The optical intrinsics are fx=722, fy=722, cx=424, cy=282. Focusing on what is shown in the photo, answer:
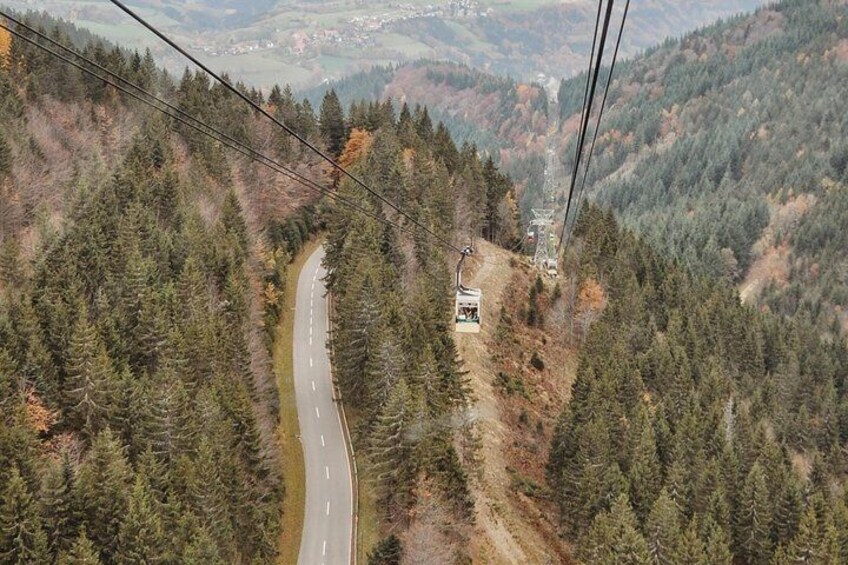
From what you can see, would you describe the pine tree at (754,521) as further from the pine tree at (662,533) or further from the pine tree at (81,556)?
the pine tree at (81,556)

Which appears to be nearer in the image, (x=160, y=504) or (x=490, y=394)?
(x=160, y=504)

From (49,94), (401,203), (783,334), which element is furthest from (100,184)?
(783,334)

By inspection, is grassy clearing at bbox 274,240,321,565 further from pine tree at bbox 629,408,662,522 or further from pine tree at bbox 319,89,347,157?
pine tree at bbox 319,89,347,157

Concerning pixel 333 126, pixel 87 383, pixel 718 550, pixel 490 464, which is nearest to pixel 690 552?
pixel 718 550

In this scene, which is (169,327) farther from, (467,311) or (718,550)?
(718,550)

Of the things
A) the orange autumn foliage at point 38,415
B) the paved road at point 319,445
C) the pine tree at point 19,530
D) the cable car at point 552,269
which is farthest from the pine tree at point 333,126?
the pine tree at point 19,530

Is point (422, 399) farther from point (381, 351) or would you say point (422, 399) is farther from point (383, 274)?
point (383, 274)
